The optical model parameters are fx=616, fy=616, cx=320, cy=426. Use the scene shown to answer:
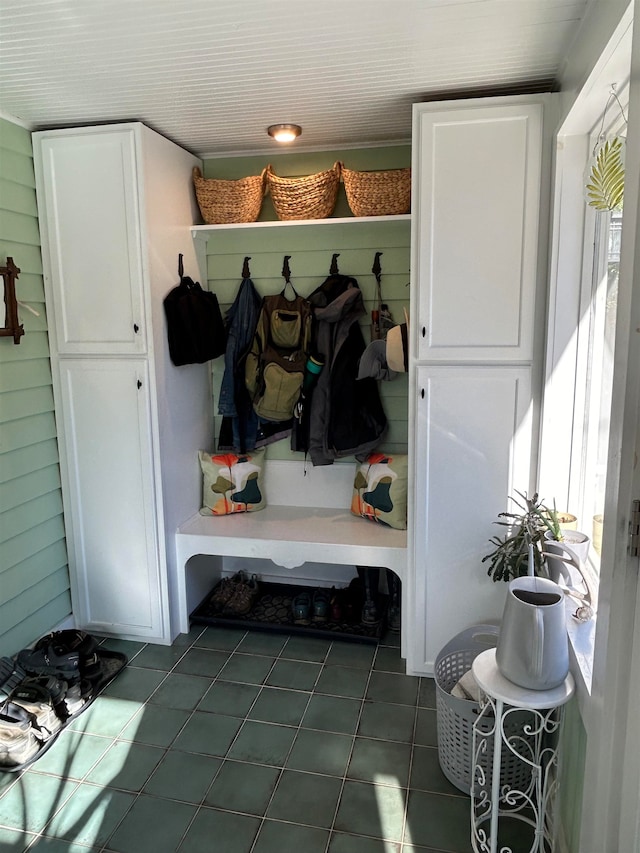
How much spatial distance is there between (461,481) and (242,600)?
139 cm

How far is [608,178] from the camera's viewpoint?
147 cm

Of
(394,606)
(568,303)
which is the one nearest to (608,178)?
(568,303)

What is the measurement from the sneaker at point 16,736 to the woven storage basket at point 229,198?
2275mm

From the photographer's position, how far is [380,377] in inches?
111

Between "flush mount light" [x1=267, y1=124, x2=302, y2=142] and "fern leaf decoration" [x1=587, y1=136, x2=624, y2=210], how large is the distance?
5.09ft

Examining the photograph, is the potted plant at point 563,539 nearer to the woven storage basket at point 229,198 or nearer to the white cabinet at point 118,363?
the white cabinet at point 118,363

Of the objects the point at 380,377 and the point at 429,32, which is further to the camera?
the point at 380,377

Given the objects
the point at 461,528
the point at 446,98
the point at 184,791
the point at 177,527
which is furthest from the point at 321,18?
the point at 184,791

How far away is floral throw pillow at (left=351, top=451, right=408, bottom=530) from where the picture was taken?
293 centimetres

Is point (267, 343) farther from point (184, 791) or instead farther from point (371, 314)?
point (184, 791)

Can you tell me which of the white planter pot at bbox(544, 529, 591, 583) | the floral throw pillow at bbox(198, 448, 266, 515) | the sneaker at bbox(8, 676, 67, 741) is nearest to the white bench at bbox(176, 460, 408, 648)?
the floral throw pillow at bbox(198, 448, 266, 515)

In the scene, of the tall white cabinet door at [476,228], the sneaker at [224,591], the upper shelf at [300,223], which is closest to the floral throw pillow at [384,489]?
the tall white cabinet door at [476,228]

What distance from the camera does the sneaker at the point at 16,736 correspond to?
7.04 ft

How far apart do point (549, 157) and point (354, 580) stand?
7.09 ft
